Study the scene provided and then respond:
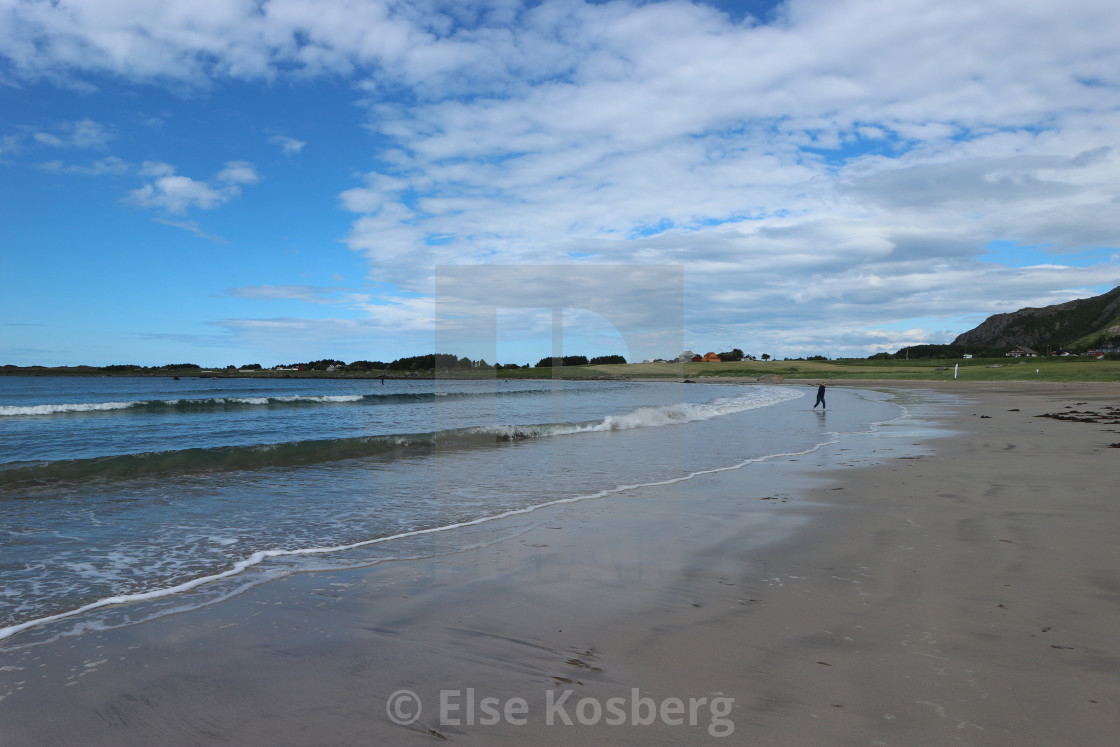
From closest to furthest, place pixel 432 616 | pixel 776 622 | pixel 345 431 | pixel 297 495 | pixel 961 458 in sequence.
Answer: pixel 776 622 < pixel 432 616 < pixel 297 495 < pixel 961 458 < pixel 345 431

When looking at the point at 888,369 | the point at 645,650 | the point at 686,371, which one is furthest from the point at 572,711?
the point at 686,371

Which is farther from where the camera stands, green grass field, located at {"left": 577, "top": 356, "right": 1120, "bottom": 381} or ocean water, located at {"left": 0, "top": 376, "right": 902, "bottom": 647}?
green grass field, located at {"left": 577, "top": 356, "right": 1120, "bottom": 381}

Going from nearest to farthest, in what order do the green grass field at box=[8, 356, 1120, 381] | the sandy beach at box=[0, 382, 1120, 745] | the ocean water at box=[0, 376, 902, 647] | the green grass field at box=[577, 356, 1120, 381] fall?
the sandy beach at box=[0, 382, 1120, 745]
the ocean water at box=[0, 376, 902, 647]
the green grass field at box=[577, 356, 1120, 381]
the green grass field at box=[8, 356, 1120, 381]

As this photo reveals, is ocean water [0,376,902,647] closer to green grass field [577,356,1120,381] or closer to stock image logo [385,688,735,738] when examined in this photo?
stock image logo [385,688,735,738]

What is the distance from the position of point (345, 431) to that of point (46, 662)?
18014mm

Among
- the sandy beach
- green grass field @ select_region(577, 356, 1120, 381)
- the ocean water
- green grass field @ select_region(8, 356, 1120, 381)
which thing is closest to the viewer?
the sandy beach

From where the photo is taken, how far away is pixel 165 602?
15.4 feet

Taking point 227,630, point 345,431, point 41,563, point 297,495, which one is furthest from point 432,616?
point 345,431

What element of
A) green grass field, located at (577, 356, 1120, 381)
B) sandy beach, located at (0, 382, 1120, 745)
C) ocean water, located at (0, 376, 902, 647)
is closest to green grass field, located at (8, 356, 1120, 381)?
green grass field, located at (577, 356, 1120, 381)

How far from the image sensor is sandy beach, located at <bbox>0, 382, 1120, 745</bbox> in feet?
8.93

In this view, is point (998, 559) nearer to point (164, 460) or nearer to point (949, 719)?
point (949, 719)

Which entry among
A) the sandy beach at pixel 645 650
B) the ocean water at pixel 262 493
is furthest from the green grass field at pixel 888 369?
the sandy beach at pixel 645 650

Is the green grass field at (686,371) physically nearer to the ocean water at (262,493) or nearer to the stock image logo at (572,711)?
the ocean water at (262,493)

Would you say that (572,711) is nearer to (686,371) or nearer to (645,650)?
(645,650)
